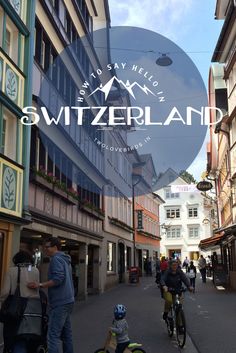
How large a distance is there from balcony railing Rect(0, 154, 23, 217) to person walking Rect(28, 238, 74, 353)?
4.50 metres

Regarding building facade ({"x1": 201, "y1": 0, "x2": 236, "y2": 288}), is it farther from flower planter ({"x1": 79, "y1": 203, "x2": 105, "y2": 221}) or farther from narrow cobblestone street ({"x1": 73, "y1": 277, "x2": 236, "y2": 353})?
narrow cobblestone street ({"x1": 73, "y1": 277, "x2": 236, "y2": 353})

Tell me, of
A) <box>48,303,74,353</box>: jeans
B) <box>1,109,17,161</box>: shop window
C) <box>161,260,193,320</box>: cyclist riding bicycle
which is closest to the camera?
<box>48,303,74,353</box>: jeans

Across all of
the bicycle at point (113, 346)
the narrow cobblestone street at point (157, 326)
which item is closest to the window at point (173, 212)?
the narrow cobblestone street at point (157, 326)

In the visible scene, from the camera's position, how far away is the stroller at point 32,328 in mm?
5441

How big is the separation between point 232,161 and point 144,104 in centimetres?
1831

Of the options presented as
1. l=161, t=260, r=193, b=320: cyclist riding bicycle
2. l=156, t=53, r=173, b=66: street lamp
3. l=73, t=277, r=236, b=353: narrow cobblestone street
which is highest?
l=156, t=53, r=173, b=66: street lamp

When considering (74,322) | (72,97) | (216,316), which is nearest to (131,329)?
(74,322)

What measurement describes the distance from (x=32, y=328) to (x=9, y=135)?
6.99m

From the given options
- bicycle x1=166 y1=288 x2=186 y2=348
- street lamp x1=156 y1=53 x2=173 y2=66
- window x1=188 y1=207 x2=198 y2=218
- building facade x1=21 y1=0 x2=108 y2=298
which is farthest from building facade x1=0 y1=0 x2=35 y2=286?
window x1=188 y1=207 x2=198 y2=218

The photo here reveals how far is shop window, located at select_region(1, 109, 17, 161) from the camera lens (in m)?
11.5

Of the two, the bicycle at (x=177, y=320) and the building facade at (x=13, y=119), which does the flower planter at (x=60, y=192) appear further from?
the bicycle at (x=177, y=320)

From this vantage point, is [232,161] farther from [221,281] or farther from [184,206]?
[184,206]

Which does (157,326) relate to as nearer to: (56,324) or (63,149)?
Result: (56,324)

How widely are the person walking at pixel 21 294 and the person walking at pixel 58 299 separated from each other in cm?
23
